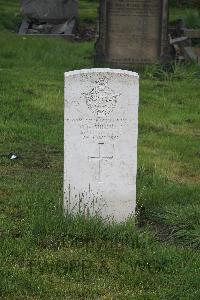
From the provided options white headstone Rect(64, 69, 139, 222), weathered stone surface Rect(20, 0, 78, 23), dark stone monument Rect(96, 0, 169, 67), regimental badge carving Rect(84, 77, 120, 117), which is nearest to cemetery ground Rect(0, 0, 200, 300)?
white headstone Rect(64, 69, 139, 222)

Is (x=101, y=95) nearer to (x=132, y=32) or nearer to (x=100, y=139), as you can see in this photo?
(x=100, y=139)

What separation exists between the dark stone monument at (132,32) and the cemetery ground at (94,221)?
90.2 inches

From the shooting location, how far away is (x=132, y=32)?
13023 mm

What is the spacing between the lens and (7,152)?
7.85m

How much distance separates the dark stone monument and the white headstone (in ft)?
24.6

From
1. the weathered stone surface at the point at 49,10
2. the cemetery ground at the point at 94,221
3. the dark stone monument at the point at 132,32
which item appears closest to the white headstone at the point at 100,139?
the cemetery ground at the point at 94,221

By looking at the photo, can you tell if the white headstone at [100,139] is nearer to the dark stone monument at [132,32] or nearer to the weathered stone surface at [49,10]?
the dark stone monument at [132,32]

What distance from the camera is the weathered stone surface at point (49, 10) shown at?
18.2 meters

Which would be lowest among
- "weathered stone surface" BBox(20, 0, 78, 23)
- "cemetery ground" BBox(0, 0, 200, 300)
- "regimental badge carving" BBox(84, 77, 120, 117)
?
"cemetery ground" BBox(0, 0, 200, 300)

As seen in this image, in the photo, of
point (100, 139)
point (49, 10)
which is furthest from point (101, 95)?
point (49, 10)

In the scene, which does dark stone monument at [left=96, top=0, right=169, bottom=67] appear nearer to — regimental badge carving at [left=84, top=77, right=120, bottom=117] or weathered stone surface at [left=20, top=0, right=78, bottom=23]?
weathered stone surface at [left=20, top=0, right=78, bottom=23]

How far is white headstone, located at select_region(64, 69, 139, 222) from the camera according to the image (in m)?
5.54

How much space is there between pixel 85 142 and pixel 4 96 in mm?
4892

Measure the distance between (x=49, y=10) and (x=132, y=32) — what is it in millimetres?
5698
